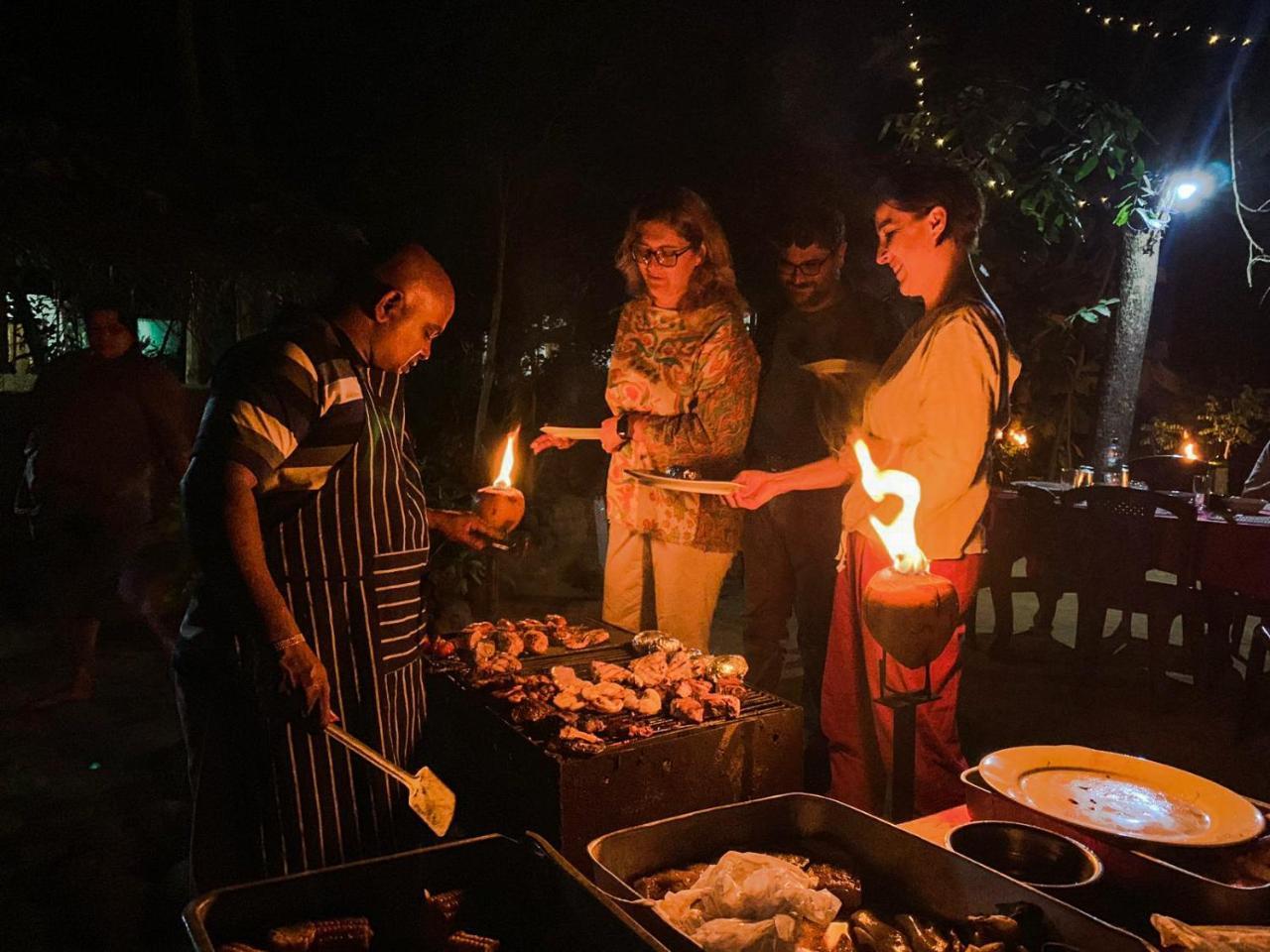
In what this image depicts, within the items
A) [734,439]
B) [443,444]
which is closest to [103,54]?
[443,444]

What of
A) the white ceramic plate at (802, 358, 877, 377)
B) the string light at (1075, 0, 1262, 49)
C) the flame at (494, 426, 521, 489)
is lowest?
the flame at (494, 426, 521, 489)

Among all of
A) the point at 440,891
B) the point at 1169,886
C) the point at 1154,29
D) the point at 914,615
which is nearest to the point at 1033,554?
the point at 1154,29

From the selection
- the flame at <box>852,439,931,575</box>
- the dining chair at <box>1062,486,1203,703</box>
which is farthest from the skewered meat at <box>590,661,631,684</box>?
the dining chair at <box>1062,486,1203,703</box>

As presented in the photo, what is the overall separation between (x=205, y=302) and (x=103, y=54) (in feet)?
9.33

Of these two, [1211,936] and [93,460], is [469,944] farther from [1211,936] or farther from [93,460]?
[93,460]

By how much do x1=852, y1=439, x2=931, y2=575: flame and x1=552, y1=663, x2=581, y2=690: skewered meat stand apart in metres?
1.41

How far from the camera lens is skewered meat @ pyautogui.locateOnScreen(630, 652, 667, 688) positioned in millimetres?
3652

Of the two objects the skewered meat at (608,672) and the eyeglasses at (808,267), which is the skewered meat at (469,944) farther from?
the eyeglasses at (808,267)

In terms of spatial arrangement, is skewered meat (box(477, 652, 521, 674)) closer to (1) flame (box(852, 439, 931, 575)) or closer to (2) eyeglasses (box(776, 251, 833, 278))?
(1) flame (box(852, 439, 931, 575))

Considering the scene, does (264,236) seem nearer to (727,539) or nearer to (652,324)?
(652,324)

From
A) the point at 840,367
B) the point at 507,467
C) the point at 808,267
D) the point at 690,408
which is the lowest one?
the point at 507,467

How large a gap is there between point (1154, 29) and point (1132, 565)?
588 centimetres

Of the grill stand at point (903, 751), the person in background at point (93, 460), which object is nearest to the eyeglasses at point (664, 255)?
the grill stand at point (903, 751)

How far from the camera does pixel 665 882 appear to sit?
7.45 ft
